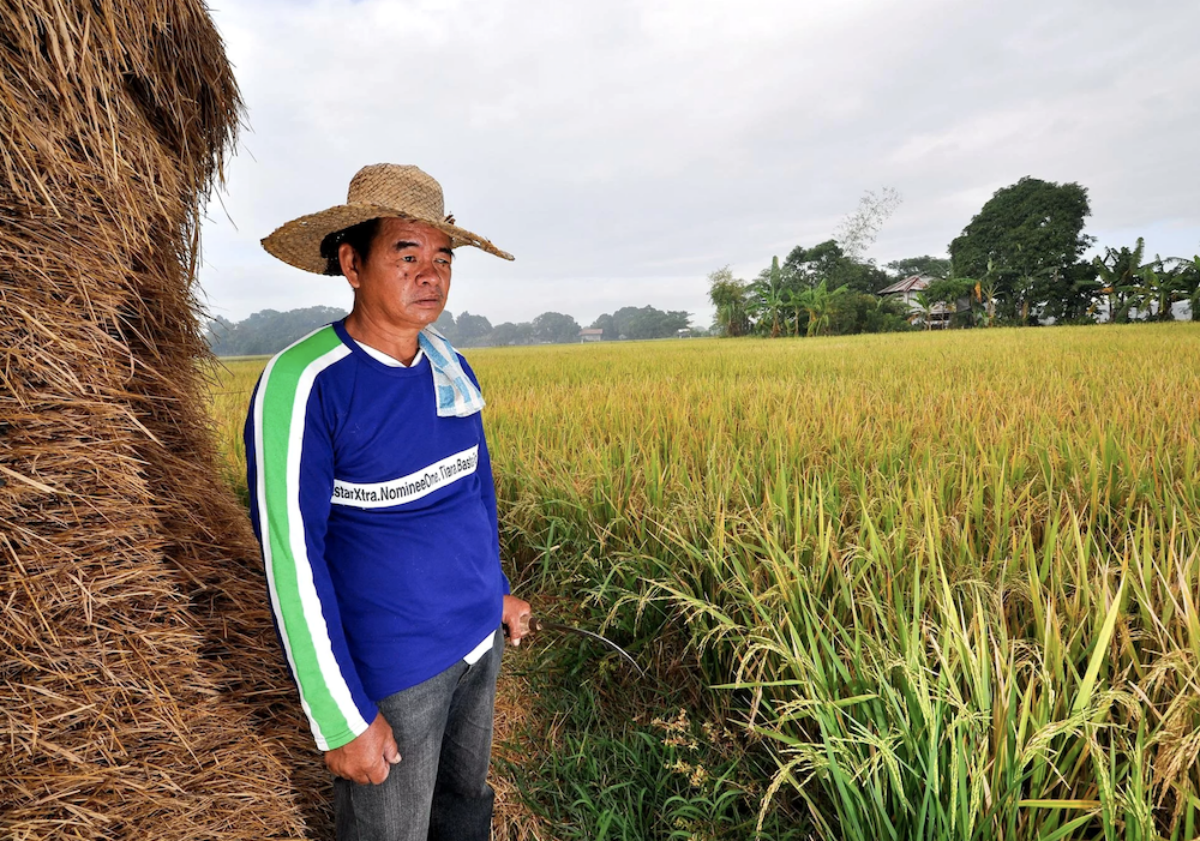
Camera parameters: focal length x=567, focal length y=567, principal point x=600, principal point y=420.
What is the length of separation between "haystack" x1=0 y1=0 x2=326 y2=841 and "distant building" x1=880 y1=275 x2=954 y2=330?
28265mm

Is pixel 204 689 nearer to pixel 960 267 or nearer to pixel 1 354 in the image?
pixel 1 354

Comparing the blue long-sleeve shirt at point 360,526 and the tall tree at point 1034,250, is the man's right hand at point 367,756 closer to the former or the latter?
the blue long-sleeve shirt at point 360,526

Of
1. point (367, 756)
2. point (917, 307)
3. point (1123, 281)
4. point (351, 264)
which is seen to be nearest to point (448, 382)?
point (351, 264)

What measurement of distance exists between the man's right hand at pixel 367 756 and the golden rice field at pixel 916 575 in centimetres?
63

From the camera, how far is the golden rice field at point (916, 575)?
0.94 meters

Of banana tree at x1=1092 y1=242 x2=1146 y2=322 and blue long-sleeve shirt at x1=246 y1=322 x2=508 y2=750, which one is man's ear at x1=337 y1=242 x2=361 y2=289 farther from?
banana tree at x1=1092 y1=242 x2=1146 y2=322

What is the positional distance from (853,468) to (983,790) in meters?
1.36

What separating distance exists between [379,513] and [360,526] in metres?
0.04

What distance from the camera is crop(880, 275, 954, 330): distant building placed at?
1073 inches

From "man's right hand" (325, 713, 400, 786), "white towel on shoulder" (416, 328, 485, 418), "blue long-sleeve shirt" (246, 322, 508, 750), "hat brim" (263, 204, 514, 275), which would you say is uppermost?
"hat brim" (263, 204, 514, 275)

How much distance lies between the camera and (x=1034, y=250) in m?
26.1

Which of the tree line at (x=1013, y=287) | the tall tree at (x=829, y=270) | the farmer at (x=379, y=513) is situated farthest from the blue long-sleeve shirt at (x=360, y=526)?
the tall tree at (x=829, y=270)

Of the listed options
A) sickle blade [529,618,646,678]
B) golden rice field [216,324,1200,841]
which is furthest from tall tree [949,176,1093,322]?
sickle blade [529,618,646,678]

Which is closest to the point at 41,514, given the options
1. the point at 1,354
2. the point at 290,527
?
the point at 1,354
